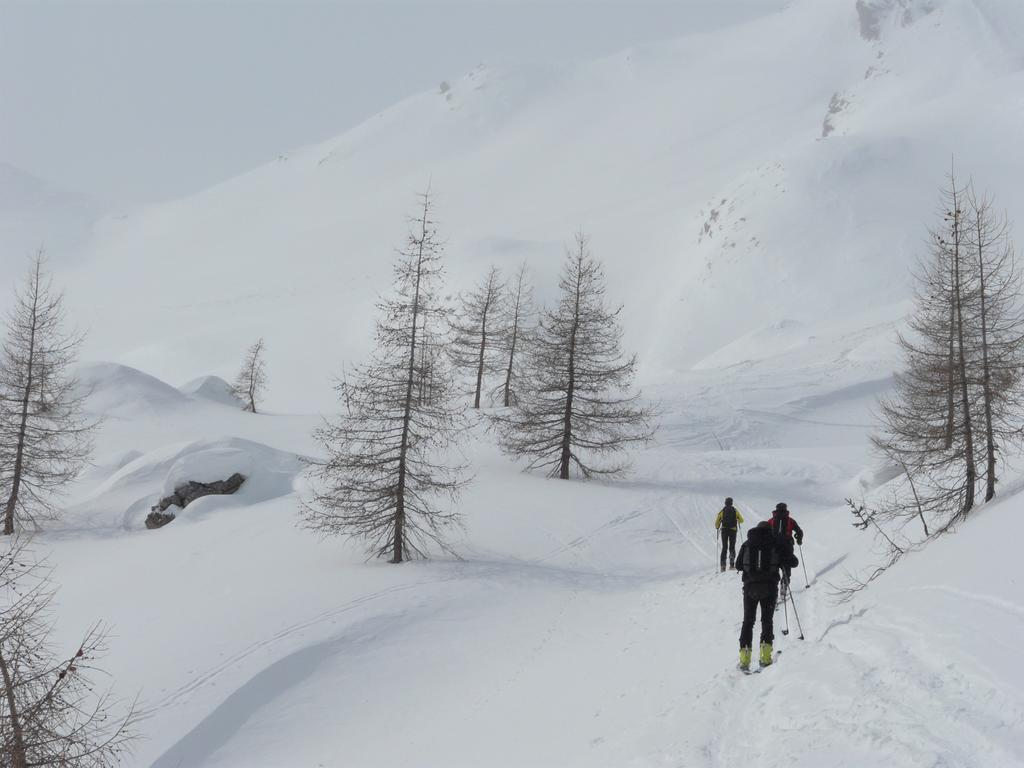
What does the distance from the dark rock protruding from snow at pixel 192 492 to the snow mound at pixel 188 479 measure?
187 millimetres

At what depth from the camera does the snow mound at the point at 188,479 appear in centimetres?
2592

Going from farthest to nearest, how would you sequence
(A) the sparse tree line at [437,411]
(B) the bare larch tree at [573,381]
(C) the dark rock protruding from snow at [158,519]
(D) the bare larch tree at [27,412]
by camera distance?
1. (B) the bare larch tree at [573,381]
2. (C) the dark rock protruding from snow at [158,519]
3. (D) the bare larch tree at [27,412]
4. (A) the sparse tree line at [437,411]

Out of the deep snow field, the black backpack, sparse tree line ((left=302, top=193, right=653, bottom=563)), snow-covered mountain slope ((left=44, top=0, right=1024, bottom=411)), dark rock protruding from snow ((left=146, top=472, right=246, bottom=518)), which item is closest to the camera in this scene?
the deep snow field

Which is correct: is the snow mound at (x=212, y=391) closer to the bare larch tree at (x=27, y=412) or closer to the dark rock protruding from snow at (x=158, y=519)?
the bare larch tree at (x=27, y=412)

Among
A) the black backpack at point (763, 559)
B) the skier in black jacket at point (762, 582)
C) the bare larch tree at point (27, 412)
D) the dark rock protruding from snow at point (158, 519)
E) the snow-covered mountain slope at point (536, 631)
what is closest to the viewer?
the snow-covered mountain slope at point (536, 631)

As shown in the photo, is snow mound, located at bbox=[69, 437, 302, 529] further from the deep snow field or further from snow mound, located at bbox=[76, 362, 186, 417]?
snow mound, located at bbox=[76, 362, 186, 417]

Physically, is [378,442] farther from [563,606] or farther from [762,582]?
[762,582]

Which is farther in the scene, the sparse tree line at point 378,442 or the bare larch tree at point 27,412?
the bare larch tree at point 27,412

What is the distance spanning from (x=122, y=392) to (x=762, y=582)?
4808 cm

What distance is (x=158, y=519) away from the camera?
82.9 feet

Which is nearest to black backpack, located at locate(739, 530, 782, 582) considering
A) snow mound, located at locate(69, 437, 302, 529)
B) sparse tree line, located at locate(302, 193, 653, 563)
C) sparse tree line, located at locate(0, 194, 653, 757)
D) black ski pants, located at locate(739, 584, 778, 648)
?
black ski pants, located at locate(739, 584, 778, 648)

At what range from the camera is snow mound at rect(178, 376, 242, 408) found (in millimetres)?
53031

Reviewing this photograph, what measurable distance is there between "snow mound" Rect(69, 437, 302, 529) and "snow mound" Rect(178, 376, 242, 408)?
22.9m

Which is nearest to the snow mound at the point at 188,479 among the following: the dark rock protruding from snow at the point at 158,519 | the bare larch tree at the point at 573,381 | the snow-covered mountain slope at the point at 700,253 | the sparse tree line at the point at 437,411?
the dark rock protruding from snow at the point at 158,519
